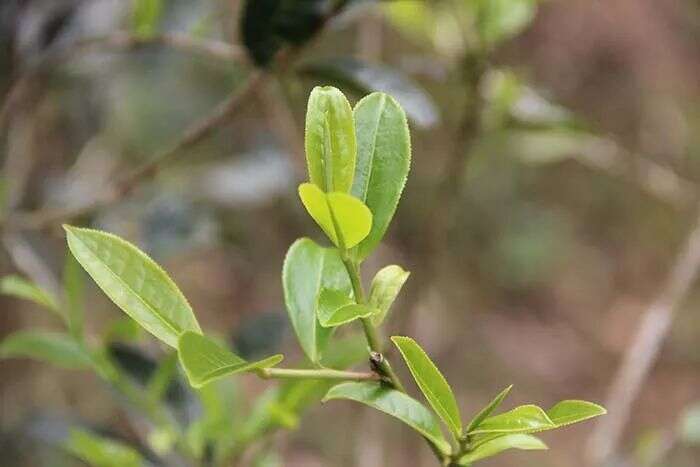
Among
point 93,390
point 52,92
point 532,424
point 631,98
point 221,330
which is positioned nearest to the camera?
point 532,424

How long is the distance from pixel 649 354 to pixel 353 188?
44 centimetres

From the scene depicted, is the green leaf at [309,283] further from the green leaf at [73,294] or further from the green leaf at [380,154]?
the green leaf at [73,294]

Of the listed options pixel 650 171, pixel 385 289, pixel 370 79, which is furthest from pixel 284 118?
pixel 650 171

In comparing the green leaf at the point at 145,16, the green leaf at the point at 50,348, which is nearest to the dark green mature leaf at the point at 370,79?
the green leaf at the point at 145,16

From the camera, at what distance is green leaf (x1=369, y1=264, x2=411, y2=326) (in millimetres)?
329

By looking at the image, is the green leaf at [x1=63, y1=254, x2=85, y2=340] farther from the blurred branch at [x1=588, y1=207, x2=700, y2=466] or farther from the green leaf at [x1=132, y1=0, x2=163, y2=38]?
the blurred branch at [x1=588, y1=207, x2=700, y2=466]

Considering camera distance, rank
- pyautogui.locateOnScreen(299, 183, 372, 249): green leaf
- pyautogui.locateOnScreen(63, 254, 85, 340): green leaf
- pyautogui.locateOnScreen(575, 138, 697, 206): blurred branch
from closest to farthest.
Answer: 1. pyautogui.locateOnScreen(299, 183, 372, 249): green leaf
2. pyautogui.locateOnScreen(63, 254, 85, 340): green leaf
3. pyautogui.locateOnScreen(575, 138, 697, 206): blurred branch

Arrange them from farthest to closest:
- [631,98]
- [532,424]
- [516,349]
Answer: [631,98], [516,349], [532,424]

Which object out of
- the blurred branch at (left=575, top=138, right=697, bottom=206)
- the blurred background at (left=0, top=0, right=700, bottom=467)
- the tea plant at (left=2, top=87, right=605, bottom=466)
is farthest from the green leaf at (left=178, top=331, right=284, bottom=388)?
the blurred branch at (left=575, top=138, right=697, bottom=206)

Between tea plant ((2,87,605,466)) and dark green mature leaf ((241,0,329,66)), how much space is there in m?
0.22

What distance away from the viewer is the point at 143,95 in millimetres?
1537

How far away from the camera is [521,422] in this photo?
311 mm

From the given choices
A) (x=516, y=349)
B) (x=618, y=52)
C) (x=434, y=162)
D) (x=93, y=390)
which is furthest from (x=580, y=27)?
(x=93, y=390)

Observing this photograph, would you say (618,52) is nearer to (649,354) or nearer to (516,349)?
(516,349)
